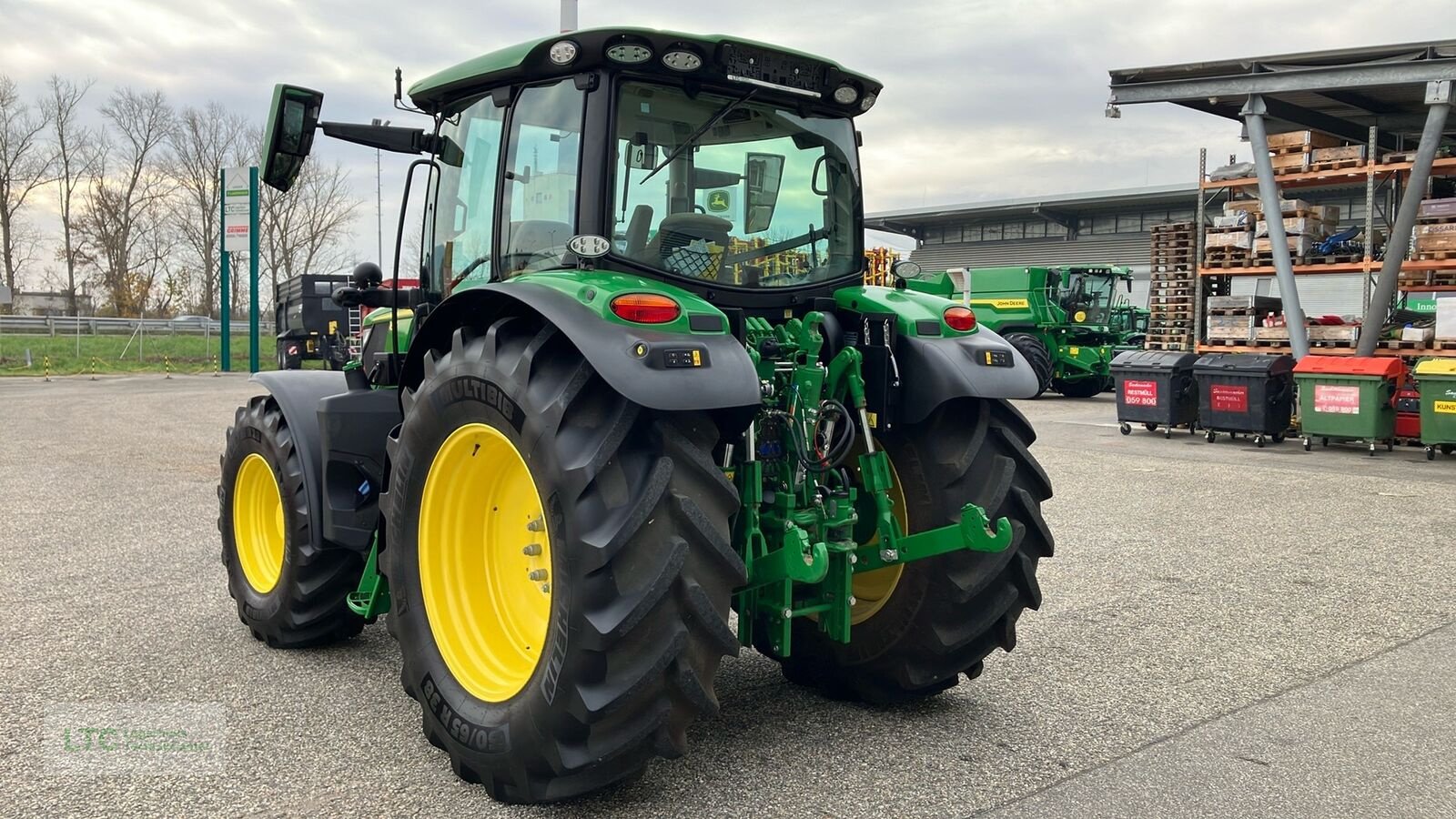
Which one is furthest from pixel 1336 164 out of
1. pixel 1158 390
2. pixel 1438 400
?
pixel 1438 400

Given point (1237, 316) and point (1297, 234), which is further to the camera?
point (1237, 316)

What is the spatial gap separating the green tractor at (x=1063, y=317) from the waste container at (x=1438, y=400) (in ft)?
34.1

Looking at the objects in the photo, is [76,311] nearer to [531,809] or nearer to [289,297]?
[289,297]

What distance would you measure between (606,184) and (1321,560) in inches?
225

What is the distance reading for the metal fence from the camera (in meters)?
38.0

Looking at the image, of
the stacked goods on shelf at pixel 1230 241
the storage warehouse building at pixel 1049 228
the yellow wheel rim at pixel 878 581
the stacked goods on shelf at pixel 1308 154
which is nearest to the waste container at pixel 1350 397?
the stacked goods on shelf at pixel 1230 241

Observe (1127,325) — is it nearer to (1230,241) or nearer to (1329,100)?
(1230,241)

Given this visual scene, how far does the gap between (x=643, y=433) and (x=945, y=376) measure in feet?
4.20

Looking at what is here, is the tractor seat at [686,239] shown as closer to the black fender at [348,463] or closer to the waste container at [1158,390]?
the black fender at [348,463]

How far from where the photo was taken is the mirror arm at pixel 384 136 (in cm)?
424

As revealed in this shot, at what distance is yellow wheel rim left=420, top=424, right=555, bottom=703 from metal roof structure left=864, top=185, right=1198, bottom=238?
3815cm

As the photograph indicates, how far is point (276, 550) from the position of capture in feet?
17.5

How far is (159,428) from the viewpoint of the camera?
15.0 metres

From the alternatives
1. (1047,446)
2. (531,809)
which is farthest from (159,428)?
(531,809)
